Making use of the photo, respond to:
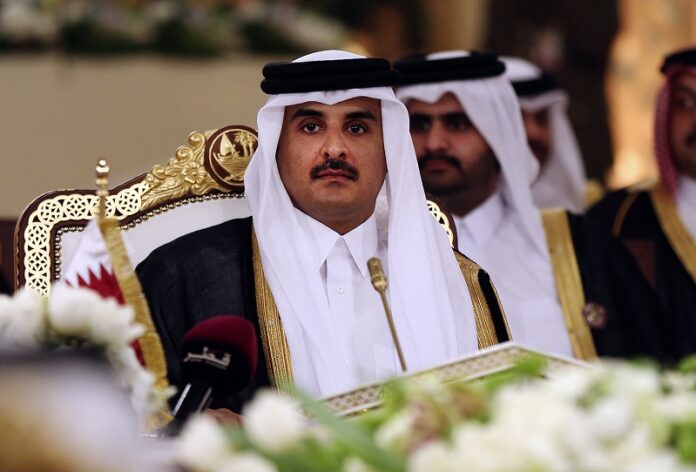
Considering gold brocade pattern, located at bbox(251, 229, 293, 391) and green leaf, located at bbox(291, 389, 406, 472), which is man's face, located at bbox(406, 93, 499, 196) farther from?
green leaf, located at bbox(291, 389, 406, 472)

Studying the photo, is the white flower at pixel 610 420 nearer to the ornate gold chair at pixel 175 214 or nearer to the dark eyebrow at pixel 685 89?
the ornate gold chair at pixel 175 214

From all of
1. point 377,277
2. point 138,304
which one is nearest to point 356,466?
point 138,304

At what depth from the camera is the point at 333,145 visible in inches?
126

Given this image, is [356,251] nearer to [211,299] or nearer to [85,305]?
[211,299]

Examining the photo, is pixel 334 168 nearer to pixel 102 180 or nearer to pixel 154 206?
pixel 154 206

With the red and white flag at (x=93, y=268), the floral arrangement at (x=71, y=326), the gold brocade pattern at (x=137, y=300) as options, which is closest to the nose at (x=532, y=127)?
the red and white flag at (x=93, y=268)

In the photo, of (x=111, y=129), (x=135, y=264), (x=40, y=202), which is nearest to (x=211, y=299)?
(x=135, y=264)

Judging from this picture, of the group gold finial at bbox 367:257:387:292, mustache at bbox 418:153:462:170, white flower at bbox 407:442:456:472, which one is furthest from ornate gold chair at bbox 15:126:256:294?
white flower at bbox 407:442:456:472

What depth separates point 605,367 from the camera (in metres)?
1.76

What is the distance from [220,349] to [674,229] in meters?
2.62

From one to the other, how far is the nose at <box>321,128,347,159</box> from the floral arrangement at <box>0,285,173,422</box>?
119 cm

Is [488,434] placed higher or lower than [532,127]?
lower

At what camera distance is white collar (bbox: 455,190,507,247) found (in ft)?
14.3

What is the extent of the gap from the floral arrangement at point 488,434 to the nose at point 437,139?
2.57 m
